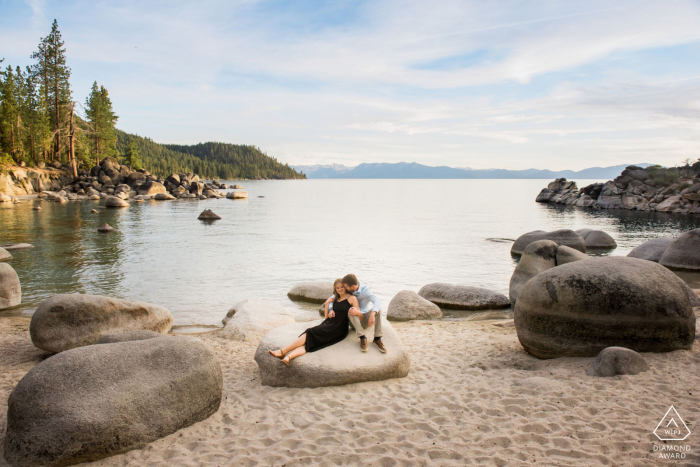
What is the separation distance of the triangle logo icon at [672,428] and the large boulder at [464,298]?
947 cm

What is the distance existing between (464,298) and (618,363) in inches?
328

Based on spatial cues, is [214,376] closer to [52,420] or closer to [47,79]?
[52,420]

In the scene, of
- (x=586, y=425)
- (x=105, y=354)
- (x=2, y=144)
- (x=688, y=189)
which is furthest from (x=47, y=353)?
(x=2, y=144)

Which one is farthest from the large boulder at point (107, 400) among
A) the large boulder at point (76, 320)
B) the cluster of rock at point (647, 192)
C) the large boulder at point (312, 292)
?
the cluster of rock at point (647, 192)

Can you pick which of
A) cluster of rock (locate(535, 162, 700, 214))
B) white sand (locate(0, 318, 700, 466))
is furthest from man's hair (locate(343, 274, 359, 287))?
cluster of rock (locate(535, 162, 700, 214))

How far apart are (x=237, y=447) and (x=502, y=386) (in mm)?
4298

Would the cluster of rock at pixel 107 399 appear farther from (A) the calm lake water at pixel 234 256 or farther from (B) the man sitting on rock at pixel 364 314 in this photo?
(A) the calm lake water at pixel 234 256

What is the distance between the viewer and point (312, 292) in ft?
52.4

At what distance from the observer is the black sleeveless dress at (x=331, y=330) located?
7367 millimetres

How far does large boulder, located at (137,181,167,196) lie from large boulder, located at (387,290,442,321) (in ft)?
230

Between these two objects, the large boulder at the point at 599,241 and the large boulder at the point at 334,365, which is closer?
the large boulder at the point at 334,365

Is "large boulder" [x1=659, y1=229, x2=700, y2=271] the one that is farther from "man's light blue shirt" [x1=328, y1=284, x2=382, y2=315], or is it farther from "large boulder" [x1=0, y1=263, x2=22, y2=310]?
"large boulder" [x1=0, y1=263, x2=22, y2=310]

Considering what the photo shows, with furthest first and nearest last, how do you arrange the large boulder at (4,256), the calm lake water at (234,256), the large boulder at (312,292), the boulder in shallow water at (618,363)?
the large boulder at (4,256)
the calm lake water at (234,256)
the large boulder at (312,292)
the boulder in shallow water at (618,363)

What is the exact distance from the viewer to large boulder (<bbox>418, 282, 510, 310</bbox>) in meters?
14.9
